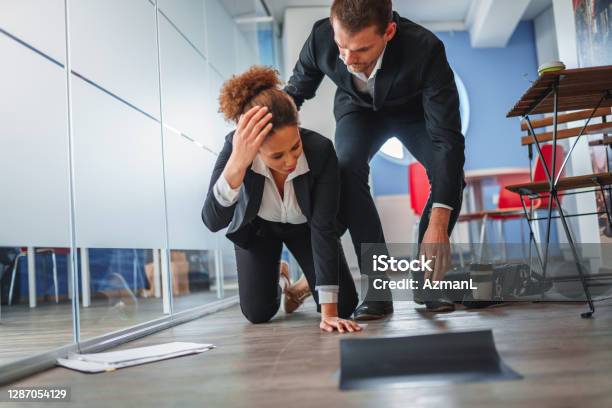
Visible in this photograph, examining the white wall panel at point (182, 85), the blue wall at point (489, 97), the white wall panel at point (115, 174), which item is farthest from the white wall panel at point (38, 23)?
the blue wall at point (489, 97)

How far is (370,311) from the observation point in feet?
6.30

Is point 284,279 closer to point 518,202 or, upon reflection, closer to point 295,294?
point 295,294

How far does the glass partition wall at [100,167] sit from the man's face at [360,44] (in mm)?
789

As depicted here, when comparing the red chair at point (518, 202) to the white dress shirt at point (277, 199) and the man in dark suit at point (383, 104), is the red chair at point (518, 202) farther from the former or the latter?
the white dress shirt at point (277, 199)

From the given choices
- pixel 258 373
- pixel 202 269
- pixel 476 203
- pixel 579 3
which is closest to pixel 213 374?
pixel 258 373

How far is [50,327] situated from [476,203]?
4069 mm

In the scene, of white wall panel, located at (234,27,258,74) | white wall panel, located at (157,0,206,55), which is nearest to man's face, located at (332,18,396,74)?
white wall panel, located at (157,0,206,55)

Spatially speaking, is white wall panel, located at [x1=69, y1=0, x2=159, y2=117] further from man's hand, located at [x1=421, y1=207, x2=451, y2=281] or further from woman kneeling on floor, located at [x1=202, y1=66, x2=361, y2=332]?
man's hand, located at [x1=421, y1=207, x2=451, y2=281]

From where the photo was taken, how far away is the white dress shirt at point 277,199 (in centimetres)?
168

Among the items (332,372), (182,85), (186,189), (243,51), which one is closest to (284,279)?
(186,189)

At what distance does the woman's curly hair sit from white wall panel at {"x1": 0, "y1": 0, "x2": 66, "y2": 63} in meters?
0.48

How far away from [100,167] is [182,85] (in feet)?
3.42

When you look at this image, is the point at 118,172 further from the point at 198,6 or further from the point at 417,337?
the point at 198,6

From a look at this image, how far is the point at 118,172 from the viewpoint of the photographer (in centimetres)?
197
